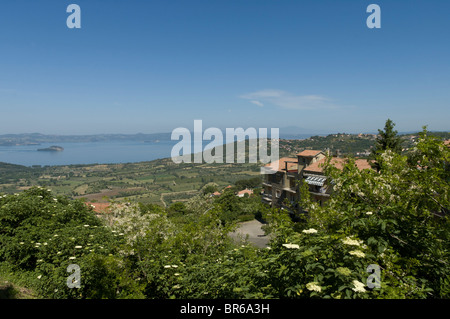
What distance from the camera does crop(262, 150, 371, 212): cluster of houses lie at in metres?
24.5

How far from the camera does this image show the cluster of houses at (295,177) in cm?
2455

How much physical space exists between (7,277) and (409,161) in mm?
10997

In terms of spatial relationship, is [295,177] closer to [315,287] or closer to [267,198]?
[267,198]

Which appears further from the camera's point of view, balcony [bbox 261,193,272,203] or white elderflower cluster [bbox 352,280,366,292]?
balcony [bbox 261,193,272,203]

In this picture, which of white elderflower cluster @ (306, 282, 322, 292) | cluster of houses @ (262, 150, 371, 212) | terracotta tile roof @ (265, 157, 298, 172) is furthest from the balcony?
white elderflower cluster @ (306, 282, 322, 292)

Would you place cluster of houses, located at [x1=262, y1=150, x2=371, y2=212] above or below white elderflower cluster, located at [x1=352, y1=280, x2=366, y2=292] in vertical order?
below

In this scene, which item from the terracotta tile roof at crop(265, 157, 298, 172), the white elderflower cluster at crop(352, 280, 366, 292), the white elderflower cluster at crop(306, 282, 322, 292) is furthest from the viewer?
the terracotta tile roof at crop(265, 157, 298, 172)

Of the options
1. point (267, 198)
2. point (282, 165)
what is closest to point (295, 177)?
point (282, 165)

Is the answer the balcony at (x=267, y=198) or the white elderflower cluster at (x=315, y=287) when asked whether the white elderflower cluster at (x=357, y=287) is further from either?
the balcony at (x=267, y=198)

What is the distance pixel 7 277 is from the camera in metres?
7.25

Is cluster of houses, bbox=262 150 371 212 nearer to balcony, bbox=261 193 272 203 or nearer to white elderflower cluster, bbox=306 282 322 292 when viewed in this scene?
balcony, bbox=261 193 272 203

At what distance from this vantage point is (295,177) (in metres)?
28.5
